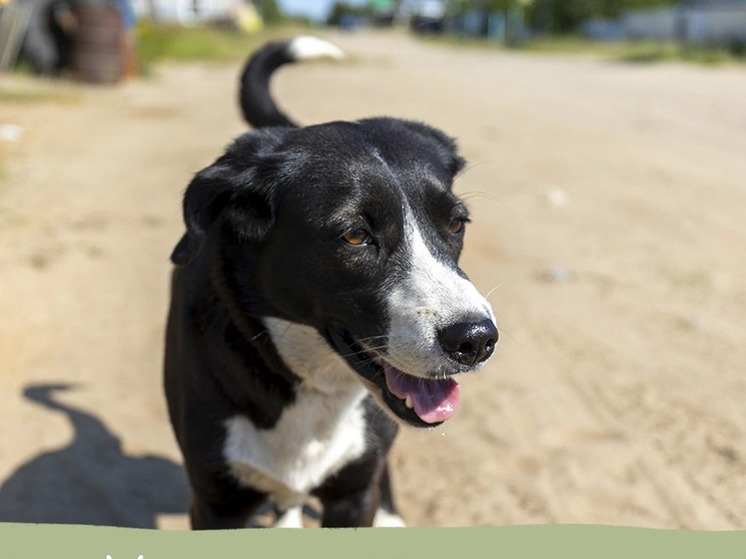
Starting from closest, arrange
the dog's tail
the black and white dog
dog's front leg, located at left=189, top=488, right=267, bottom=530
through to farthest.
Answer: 1. the black and white dog
2. dog's front leg, located at left=189, top=488, right=267, bottom=530
3. the dog's tail

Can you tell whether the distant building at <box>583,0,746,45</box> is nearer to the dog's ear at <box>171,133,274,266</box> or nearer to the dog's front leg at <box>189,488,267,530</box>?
the dog's ear at <box>171,133,274,266</box>

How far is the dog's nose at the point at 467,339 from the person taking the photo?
1963 millimetres

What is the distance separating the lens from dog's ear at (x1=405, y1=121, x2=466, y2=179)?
2.61 m

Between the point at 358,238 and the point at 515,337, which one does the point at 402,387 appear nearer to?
the point at 358,238

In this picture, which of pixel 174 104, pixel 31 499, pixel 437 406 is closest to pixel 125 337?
pixel 31 499

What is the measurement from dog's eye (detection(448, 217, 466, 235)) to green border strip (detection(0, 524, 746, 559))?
0.85m

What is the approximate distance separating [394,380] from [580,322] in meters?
2.78

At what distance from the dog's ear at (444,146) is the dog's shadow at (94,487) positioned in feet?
5.48

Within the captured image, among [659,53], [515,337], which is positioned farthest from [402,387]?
[659,53]

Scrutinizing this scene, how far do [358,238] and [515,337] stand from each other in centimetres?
256

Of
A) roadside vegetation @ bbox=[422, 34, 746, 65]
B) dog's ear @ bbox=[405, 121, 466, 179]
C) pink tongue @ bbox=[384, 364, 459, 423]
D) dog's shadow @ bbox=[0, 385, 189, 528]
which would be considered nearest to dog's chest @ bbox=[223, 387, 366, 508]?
pink tongue @ bbox=[384, 364, 459, 423]

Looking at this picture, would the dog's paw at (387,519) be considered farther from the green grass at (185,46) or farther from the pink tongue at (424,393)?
the green grass at (185,46)

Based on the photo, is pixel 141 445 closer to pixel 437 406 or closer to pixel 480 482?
pixel 480 482

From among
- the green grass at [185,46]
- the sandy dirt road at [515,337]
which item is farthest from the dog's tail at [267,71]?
the green grass at [185,46]
